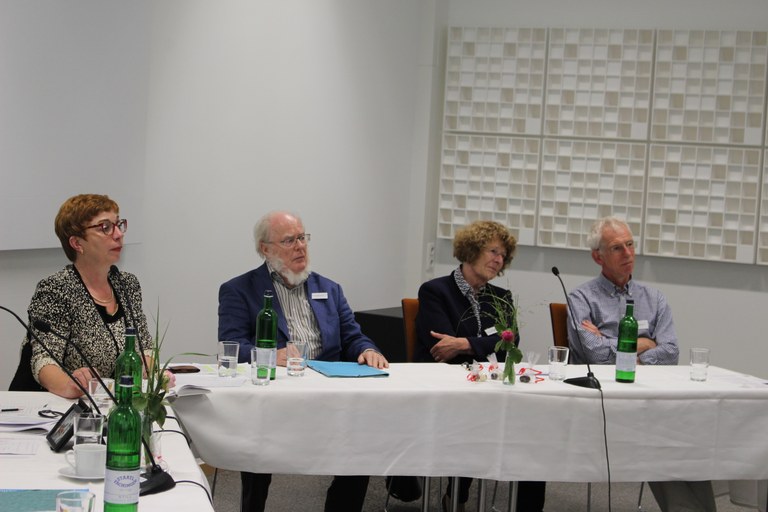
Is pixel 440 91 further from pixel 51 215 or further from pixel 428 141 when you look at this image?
pixel 51 215

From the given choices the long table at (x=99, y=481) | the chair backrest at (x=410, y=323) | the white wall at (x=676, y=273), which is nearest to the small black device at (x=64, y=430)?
the long table at (x=99, y=481)

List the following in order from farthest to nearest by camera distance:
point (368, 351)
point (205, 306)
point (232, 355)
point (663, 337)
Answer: point (205, 306) < point (663, 337) < point (368, 351) < point (232, 355)

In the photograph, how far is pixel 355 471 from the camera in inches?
130

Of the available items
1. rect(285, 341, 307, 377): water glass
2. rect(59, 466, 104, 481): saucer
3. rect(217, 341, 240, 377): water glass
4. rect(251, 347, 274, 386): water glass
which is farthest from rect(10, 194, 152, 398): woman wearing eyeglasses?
rect(59, 466, 104, 481): saucer

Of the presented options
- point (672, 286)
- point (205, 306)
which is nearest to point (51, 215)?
point (205, 306)

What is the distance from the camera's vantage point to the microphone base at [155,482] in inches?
81.8

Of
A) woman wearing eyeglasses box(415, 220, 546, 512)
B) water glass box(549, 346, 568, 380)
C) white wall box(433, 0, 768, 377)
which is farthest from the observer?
white wall box(433, 0, 768, 377)

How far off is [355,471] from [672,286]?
12.1 feet

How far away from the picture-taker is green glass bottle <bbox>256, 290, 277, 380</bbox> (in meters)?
3.26

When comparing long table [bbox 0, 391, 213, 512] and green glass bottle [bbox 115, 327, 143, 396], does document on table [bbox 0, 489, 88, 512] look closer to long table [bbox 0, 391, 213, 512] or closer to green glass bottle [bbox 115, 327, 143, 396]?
long table [bbox 0, 391, 213, 512]

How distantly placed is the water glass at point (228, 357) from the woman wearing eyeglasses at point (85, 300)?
25 centimetres

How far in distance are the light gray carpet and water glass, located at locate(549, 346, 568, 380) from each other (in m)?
1.13

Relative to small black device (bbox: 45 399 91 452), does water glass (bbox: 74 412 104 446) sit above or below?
above

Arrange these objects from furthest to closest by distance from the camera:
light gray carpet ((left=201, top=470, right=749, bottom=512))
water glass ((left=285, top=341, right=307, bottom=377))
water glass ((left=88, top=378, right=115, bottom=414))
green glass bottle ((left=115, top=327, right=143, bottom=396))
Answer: light gray carpet ((left=201, top=470, right=749, bottom=512))
water glass ((left=285, top=341, right=307, bottom=377))
water glass ((left=88, top=378, right=115, bottom=414))
green glass bottle ((left=115, top=327, right=143, bottom=396))
